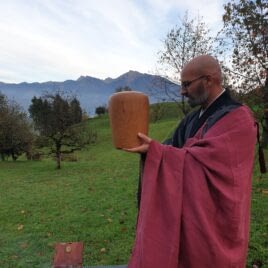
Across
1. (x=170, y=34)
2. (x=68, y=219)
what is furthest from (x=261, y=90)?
(x=170, y=34)

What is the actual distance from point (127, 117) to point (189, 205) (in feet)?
1.82

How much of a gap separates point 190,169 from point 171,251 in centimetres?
43

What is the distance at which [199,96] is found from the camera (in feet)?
7.24

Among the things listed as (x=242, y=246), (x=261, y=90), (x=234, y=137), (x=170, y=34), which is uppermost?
(x=170, y=34)

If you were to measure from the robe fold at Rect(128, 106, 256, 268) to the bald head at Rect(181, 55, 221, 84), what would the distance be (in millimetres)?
397

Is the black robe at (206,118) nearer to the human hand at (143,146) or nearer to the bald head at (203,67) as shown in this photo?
the bald head at (203,67)

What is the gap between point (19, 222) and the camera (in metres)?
8.24

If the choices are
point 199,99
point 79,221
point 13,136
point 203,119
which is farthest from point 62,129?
point 199,99

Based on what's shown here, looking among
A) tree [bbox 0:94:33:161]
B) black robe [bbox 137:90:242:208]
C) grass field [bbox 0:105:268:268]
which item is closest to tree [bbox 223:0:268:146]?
grass field [bbox 0:105:268:268]

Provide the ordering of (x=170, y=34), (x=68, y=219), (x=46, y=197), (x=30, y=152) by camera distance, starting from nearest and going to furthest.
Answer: (x=68, y=219) < (x=46, y=197) < (x=170, y=34) < (x=30, y=152)

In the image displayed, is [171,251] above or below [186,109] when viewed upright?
below

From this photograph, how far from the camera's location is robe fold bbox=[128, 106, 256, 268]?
Result: 1.89 m

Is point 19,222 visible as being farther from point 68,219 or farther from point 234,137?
point 234,137

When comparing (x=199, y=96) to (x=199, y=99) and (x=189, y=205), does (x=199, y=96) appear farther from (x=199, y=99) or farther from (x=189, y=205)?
(x=189, y=205)
